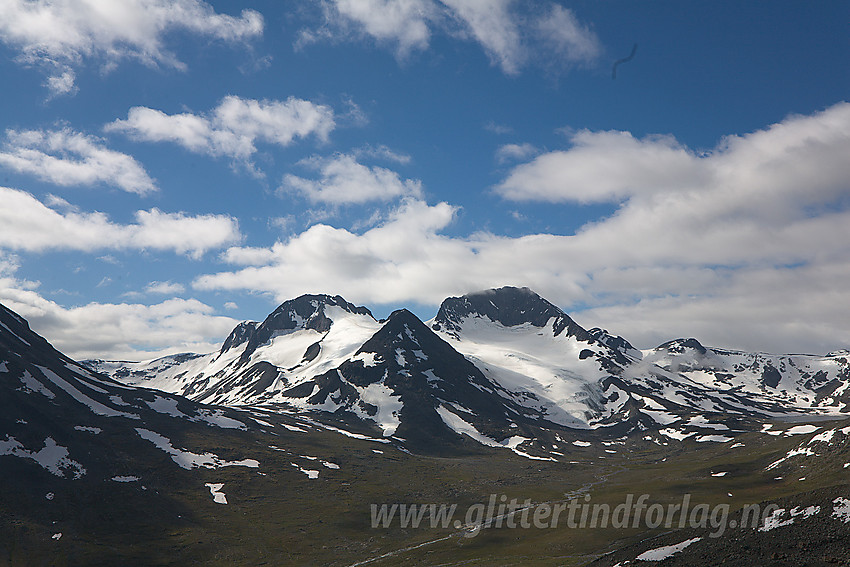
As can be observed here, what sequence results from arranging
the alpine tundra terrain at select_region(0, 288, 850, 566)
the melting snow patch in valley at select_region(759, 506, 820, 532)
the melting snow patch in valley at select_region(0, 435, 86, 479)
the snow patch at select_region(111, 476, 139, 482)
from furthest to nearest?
the snow patch at select_region(111, 476, 139, 482) → the melting snow patch in valley at select_region(0, 435, 86, 479) → the alpine tundra terrain at select_region(0, 288, 850, 566) → the melting snow patch in valley at select_region(759, 506, 820, 532)

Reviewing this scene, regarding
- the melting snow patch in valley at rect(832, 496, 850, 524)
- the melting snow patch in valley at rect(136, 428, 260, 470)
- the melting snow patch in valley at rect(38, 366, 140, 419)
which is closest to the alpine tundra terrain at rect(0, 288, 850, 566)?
the melting snow patch in valley at rect(832, 496, 850, 524)

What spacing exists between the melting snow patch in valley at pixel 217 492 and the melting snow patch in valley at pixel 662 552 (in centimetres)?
11584

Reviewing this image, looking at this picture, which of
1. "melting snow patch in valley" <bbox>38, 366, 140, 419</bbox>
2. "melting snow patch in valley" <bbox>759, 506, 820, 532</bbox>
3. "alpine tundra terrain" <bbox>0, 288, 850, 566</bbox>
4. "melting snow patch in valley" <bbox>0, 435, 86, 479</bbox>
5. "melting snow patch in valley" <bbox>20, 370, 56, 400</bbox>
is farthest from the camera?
"melting snow patch in valley" <bbox>38, 366, 140, 419</bbox>

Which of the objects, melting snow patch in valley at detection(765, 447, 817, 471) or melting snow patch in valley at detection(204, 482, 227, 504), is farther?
melting snow patch in valley at detection(204, 482, 227, 504)

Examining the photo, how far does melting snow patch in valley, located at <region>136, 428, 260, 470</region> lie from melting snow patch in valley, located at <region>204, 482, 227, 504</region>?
42.5 feet

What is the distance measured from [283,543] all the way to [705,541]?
8681 centimetres

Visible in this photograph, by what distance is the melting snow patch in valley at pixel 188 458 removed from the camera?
16688 cm

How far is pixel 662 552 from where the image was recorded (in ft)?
211

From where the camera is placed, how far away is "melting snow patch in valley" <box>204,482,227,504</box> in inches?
5694

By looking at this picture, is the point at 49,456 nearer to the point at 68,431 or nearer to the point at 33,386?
the point at 68,431

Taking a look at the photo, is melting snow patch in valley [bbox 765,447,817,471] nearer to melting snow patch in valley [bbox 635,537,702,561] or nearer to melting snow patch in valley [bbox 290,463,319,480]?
melting snow patch in valley [bbox 635,537,702,561]

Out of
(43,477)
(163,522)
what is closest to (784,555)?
(163,522)

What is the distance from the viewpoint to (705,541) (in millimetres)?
64500

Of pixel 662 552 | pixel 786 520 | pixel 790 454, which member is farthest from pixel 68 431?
pixel 790 454
